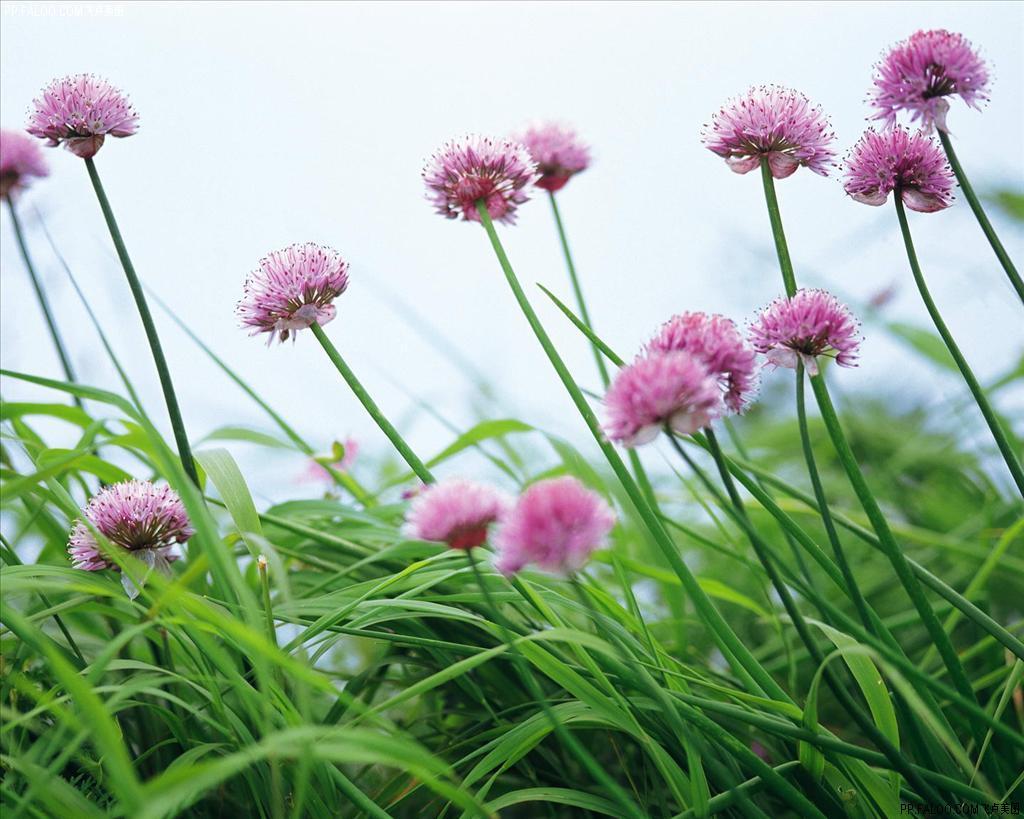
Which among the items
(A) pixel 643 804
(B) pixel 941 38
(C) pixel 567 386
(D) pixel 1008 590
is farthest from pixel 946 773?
(D) pixel 1008 590

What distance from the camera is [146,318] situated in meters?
0.56

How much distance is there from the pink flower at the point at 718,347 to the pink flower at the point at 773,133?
0.51 feet

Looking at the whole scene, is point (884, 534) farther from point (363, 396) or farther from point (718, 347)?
point (363, 396)

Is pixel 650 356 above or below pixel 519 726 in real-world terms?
above

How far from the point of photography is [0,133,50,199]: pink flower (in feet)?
2.53

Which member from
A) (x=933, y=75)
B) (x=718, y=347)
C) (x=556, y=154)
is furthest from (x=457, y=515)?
(x=556, y=154)

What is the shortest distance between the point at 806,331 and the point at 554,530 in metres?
0.19

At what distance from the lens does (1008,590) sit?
1109mm

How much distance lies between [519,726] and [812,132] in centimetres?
39

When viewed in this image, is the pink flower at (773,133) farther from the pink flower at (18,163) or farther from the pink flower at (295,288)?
the pink flower at (18,163)

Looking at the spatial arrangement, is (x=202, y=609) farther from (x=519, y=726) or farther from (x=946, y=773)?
(x=946, y=773)

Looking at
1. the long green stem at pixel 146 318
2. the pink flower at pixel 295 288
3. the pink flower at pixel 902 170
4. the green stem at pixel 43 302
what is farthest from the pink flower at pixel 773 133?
the green stem at pixel 43 302

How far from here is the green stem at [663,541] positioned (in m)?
0.51

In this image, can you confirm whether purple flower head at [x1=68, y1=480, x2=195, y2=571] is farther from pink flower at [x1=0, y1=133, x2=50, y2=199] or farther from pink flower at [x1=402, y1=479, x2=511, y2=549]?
pink flower at [x1=0, y1=133, x2=50, y2=199]
